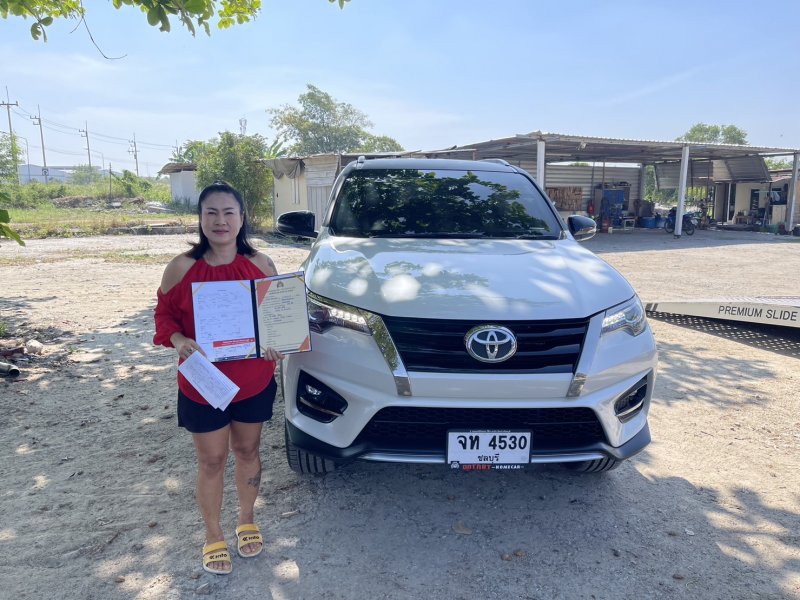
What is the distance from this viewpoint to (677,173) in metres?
24.3

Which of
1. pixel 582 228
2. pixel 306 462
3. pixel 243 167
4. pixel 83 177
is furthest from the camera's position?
pixel 83 177

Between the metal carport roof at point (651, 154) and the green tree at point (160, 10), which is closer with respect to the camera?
the green tree at point (160, 10)

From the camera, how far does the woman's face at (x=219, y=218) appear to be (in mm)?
2273

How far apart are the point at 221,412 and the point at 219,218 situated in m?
0.79

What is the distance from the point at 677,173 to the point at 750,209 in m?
5.80

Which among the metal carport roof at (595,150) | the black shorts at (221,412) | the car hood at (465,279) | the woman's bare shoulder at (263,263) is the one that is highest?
the metal carport roof at (595,150)

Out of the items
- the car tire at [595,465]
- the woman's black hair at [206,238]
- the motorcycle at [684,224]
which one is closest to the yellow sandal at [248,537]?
the woman's black hair at [206,238]

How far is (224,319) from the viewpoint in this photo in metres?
2.24

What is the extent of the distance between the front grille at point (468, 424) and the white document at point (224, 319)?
641 mm

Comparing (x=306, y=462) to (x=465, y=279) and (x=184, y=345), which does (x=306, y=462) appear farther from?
(x=465, y=279)

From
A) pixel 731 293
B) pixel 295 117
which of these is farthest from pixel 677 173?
pixel 295 117

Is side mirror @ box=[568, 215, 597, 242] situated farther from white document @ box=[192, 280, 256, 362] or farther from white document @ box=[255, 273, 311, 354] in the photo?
white document @ box=[192, 280, 256, 362]

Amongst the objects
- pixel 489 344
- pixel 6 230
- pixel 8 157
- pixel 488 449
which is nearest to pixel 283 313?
pixel 489 344

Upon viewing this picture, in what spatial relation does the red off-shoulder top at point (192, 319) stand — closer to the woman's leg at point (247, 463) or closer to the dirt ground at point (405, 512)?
the woman's leg at point (247, 463)
